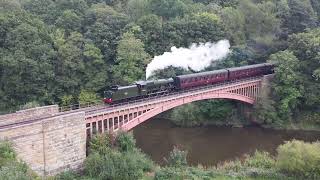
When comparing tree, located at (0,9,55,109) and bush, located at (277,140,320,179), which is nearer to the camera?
bush, located at (277,140,320,179)

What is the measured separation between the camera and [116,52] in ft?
209

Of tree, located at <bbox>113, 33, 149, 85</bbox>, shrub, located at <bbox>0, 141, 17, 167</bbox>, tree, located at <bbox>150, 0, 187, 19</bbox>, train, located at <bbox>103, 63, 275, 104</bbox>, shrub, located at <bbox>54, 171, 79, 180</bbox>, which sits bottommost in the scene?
shrub, located at <bbox>54, 171, 79, 180</bbox>

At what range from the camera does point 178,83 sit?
5072 centimetres

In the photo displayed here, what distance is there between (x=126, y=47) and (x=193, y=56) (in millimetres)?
8876

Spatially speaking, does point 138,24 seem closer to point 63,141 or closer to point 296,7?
point 296,7

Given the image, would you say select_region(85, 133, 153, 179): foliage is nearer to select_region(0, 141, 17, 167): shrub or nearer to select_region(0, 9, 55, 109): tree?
select_region(0, 141, 17, 167): shrub

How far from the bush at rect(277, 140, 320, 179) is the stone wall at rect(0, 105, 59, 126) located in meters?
20.5

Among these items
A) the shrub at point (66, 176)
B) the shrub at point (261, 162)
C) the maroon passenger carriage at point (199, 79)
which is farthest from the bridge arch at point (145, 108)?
the shrub at point (261, 162)

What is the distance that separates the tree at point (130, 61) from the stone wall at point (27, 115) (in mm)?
19029

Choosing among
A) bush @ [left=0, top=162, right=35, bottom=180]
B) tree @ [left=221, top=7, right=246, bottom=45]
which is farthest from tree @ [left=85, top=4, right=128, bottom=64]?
bush @ [left=0, top=162, right=35, bottom=180]

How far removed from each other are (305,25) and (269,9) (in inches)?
305

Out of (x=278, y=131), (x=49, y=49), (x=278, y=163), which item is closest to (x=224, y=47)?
(x=278, y=131)

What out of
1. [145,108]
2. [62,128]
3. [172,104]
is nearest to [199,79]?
[172,104]

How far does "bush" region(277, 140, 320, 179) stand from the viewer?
37.7 meters
